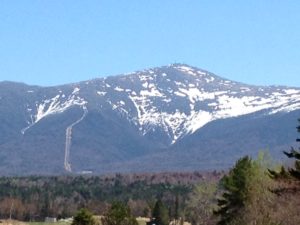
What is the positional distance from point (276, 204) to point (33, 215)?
10631 centimetres

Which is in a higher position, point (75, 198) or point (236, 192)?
point (236, 192)

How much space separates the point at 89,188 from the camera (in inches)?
7741

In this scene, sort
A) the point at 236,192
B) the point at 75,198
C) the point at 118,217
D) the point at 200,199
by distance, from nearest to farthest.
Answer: the point at 236,192
the point at 118,217
the point at 200,199
the point at 75,198

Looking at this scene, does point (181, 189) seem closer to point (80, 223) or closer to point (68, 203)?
point (68, 203)

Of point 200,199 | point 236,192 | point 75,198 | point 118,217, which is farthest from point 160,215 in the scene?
point 75,198

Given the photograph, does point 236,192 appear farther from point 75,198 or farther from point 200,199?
point 75,198

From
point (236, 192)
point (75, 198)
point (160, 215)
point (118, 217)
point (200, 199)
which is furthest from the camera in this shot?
point (75, 198)

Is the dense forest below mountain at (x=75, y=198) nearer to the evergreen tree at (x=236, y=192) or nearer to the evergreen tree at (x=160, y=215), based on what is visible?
the evergreen tree at (x=160, y=215)

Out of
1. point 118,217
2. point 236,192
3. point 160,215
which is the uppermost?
point 236,192

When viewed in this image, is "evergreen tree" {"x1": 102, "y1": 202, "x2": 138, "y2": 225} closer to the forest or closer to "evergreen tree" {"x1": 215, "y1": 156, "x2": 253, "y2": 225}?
the forest

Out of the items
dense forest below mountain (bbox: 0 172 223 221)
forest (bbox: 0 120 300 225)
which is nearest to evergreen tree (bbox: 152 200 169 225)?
forest (bbox: 0 120 300 225)

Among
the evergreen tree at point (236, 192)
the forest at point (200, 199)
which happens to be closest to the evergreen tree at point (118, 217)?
the forest at point (200, 199)

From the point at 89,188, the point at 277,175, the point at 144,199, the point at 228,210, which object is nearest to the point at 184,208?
the point at 144,199

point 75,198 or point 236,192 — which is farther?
point 75,198
